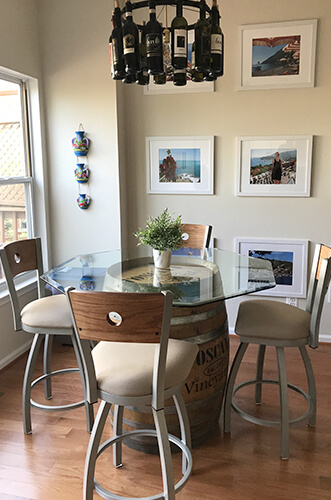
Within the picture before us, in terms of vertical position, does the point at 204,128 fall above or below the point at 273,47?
below

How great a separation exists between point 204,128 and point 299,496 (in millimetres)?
2639

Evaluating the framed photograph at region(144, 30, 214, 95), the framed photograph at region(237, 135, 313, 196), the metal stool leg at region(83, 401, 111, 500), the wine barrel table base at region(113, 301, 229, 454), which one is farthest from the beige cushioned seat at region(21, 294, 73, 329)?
the framed photograph at region(144, 30, 214, 95)

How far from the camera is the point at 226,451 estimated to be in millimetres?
2289

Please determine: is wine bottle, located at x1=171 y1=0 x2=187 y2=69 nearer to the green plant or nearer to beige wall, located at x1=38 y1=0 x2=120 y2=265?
the green plant

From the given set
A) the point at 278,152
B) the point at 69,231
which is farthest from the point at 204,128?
the point at 69,231

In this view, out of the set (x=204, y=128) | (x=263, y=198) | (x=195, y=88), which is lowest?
(x=263, y=198)

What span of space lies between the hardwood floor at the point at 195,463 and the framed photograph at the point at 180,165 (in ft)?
5.85

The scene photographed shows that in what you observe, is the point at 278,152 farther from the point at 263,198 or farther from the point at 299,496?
the point at 299,496

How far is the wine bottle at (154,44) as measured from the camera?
76.5 inches

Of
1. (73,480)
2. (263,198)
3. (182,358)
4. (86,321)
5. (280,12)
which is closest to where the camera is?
(86,321)

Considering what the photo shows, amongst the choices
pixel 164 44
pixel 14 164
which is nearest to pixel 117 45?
pixel 164 44

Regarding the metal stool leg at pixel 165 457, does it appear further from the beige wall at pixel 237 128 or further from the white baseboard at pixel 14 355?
the beige wall at pixel 237 128

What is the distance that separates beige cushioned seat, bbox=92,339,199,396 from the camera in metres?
1.70

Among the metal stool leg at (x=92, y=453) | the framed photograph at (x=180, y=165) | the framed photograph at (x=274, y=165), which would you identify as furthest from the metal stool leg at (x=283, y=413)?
the framed photograph at (x=180, y=165)
